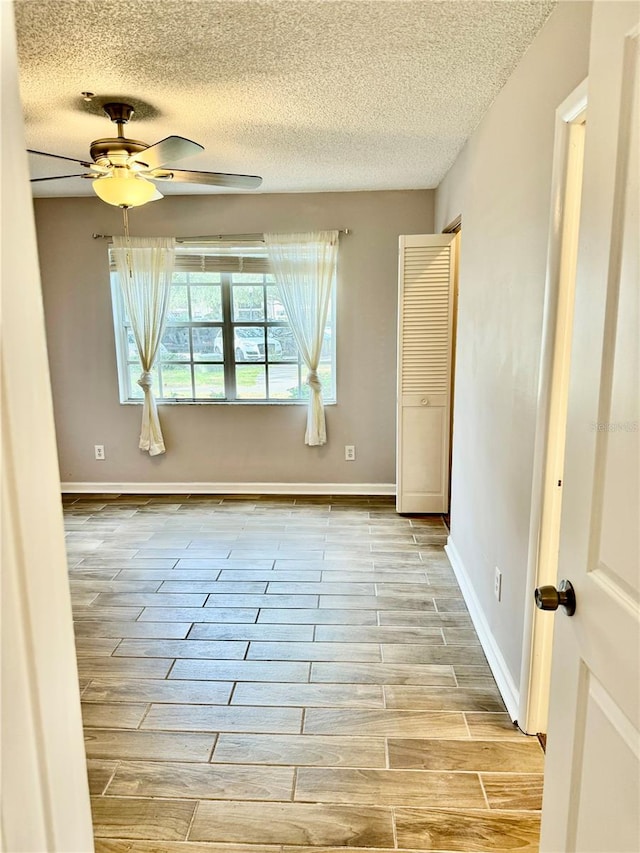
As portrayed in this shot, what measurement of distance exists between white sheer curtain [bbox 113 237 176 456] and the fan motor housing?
1.87 m

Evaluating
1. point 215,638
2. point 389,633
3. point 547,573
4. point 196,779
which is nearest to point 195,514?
point 215,638

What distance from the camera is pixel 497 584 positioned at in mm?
→ 2301

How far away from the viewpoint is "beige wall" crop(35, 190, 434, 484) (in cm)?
427

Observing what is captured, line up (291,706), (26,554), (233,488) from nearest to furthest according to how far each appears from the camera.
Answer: (26,554) → (291,706) → (233,488)

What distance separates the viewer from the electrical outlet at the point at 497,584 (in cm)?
226

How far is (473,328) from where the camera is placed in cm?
281

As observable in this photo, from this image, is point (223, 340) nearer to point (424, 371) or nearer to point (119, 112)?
point (424, 371)

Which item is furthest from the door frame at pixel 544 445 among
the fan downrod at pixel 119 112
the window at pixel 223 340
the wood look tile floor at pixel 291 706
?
the window at pixel 223 340

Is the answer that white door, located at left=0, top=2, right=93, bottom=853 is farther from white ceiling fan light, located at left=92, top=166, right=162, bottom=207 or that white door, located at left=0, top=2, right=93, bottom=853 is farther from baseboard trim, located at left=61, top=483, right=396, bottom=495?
baseboard trim, located at left=61, top=483, right=396, bottom=495

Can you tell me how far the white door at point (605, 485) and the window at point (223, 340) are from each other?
138 inches

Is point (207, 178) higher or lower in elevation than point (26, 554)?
higher

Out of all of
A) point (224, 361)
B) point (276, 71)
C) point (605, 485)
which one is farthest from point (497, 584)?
point (224, 361)

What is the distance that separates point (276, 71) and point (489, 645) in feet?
→ 8.45

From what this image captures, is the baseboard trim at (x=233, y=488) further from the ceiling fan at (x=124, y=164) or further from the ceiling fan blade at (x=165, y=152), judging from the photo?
the ceiling fan blade at (x=165, y=152)
